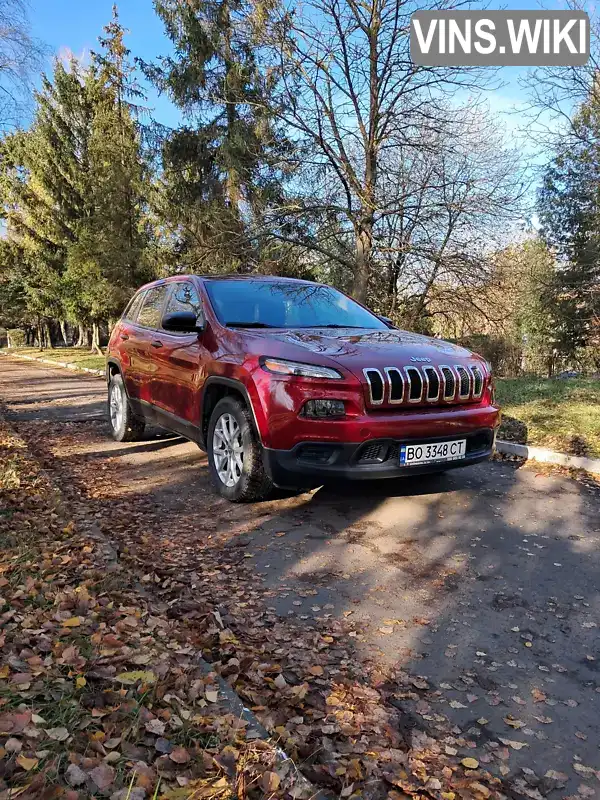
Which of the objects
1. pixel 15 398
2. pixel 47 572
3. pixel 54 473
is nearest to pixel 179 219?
pixel 15 398

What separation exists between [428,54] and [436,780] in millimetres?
12509

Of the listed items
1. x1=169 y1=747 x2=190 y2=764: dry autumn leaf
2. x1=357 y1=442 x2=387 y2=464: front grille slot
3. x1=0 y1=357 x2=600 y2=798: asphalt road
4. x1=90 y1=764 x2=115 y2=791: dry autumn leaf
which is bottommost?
x1=0 y1=357 x2=600 y2=798: asphalt road

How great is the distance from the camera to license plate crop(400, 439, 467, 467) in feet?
13.4

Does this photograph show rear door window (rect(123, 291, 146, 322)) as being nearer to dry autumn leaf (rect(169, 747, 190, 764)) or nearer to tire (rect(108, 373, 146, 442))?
tire (rect(108, 373, 146, 442))

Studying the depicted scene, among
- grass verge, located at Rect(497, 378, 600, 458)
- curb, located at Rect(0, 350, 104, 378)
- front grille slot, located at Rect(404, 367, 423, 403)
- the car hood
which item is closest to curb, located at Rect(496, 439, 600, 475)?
grass verge, located at Rect(497, 378, 600, 458)

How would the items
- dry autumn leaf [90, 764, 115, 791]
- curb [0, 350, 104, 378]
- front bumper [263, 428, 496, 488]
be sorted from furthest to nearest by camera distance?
curb [0, 350, 104, 378] < front bumper [263, 428, 496, 488] < dry autumn leaf [90, 764, 115, 791]

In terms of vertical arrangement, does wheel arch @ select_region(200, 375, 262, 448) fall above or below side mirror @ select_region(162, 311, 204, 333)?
below

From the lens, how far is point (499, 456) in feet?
21.4

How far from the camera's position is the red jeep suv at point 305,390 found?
399 cm

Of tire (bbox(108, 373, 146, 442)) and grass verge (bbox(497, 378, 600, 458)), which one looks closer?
grass verge (bbox(497, 378, 600, 458))

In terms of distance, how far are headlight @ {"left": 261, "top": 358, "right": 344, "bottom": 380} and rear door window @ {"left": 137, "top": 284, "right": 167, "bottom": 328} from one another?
2409mm

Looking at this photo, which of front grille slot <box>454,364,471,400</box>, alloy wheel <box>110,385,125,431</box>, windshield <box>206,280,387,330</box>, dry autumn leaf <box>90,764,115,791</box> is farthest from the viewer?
alloy wheel <box>110,385,125,431</box>

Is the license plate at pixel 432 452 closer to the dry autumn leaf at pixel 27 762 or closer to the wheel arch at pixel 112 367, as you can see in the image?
the dry autumn leaf at pixel 27 762

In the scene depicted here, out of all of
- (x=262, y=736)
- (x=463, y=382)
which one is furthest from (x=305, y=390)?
(x=262, y=736)
